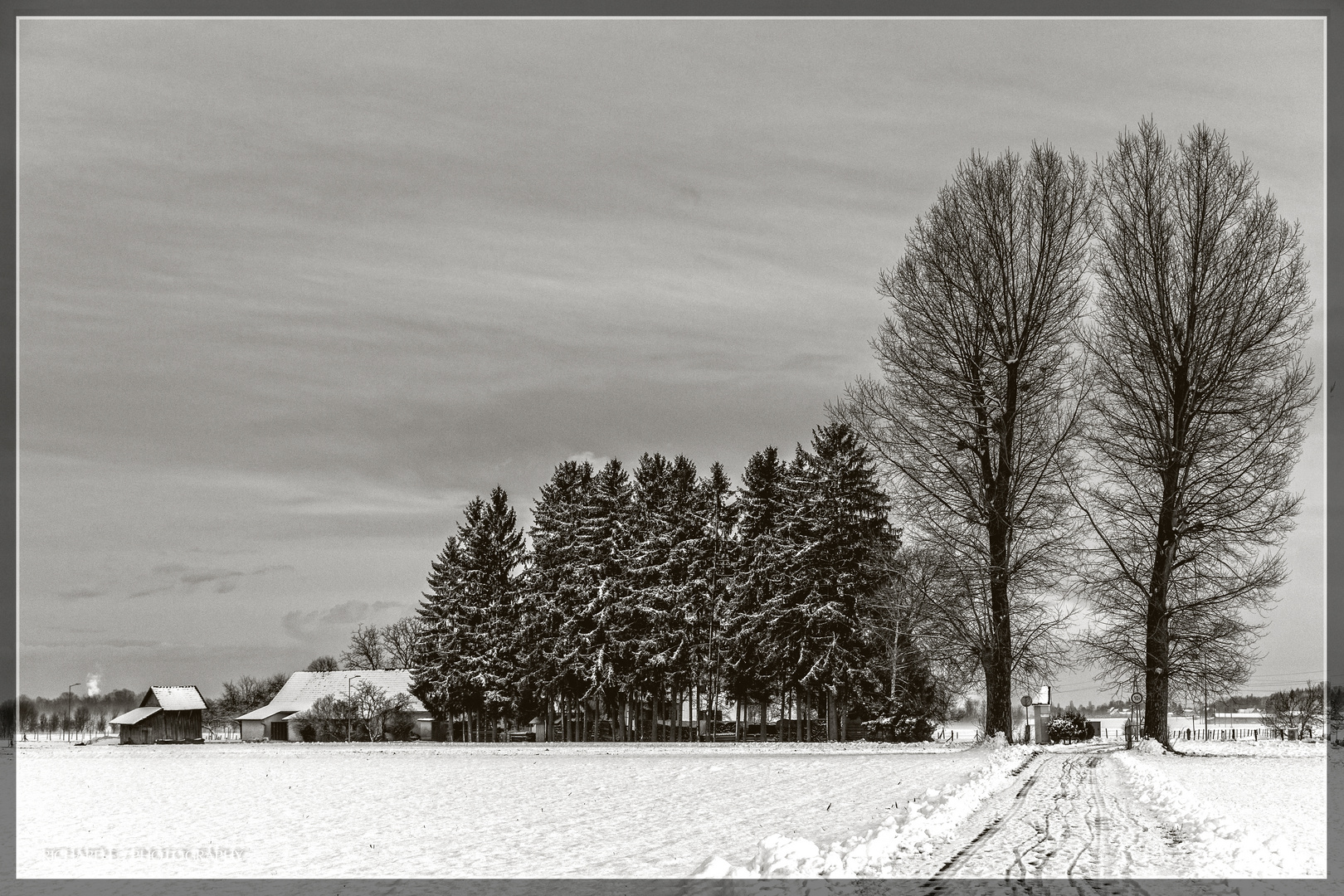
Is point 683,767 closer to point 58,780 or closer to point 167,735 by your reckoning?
point 58,780

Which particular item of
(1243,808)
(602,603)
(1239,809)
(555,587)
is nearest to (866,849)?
A: (1239,809)

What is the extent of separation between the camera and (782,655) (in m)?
50.3

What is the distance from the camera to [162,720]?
89.6 m

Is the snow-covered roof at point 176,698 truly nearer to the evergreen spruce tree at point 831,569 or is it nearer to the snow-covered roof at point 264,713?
the snow-covered roof at point 264,713

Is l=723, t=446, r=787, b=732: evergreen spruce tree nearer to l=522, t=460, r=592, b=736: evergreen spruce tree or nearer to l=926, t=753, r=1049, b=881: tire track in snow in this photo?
l=522, t=460, r=592, b=736: evergreen spruce tree

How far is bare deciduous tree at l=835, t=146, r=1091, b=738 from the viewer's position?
28.5 m

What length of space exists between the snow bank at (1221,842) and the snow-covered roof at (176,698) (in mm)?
88578

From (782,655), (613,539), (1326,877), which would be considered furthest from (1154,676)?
(613,539)

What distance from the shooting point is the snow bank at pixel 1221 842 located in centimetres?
970

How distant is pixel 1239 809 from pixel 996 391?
16057 millimetres

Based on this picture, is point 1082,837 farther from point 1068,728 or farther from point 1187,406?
point 1068,728

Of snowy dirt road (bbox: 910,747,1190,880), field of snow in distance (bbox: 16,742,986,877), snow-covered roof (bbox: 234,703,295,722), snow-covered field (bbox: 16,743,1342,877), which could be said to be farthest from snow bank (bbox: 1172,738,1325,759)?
snow-covered roof (bbox: 234,703,295,722)

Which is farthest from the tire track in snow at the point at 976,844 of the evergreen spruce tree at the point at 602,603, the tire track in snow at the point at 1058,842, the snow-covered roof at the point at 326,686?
the snow-covered roof at the point at 326,686

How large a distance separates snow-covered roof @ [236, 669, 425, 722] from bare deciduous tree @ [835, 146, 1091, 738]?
5857 centimetres
